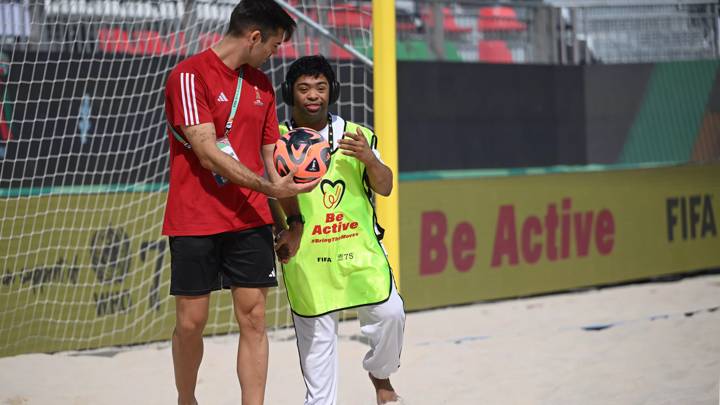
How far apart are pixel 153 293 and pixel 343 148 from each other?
3.41 metres

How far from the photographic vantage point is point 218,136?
4.10 m

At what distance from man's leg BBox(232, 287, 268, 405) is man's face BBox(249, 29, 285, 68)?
951 millimetres

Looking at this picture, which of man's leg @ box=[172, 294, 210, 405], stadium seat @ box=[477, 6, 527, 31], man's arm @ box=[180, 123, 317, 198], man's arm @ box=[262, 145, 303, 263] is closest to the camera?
man's arm @ box=[180, 123, 317, 198]

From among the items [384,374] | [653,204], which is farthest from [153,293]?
[653,204]

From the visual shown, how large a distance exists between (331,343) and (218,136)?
1013mm

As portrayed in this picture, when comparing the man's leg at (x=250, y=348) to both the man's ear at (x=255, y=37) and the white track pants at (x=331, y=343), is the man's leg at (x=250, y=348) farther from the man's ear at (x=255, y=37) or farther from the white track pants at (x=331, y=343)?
the man's ear at (x=255, y=37)

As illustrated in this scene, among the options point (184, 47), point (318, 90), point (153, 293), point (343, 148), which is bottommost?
point (153, 293)

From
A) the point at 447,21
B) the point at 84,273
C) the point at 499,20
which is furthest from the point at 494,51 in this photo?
the point at 84,273

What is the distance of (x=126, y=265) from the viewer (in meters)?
7.11

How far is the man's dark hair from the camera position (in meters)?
4.30

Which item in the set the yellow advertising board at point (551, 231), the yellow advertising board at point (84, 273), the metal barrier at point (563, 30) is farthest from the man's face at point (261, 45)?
the metal barrier at point (563, 30)

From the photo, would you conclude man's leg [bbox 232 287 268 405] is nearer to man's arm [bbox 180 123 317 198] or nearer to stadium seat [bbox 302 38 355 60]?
man's arm [bbox 180 123 317 198]

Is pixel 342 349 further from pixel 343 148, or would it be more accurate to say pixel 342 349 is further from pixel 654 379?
pixel 343 148

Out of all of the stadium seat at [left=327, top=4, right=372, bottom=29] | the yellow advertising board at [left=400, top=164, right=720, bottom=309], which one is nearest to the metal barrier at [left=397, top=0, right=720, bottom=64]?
the stadium seat at [left=327, top=4, right=372, bottom=29]
